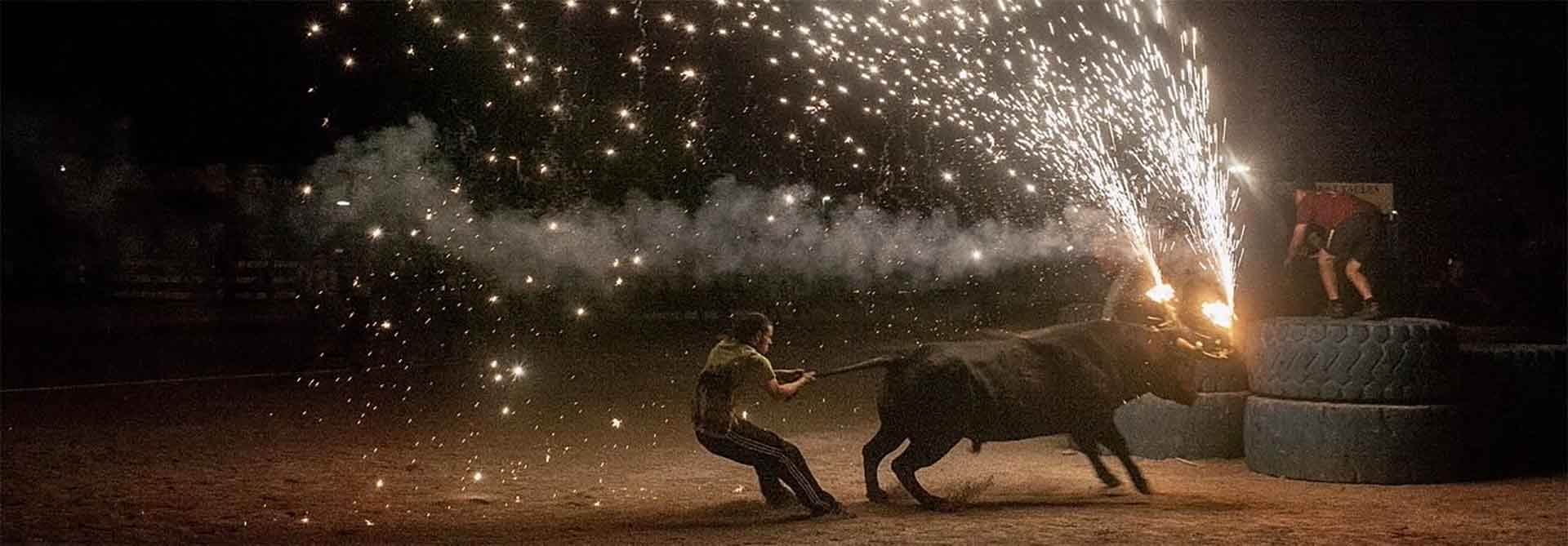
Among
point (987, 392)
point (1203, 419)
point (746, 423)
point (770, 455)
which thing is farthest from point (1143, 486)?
point (746, 423)

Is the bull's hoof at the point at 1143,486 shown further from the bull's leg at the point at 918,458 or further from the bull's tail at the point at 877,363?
the bull's tail at the point at 877,363

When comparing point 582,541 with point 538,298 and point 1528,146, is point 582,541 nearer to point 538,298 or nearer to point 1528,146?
point 1528,146

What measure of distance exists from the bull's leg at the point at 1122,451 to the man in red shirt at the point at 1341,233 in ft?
11.1

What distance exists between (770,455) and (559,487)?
221 centimetres

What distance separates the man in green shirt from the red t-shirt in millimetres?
5959

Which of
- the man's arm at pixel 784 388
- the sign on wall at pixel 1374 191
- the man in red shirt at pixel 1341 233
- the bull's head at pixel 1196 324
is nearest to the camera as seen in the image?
the man's arm at pixel 784 388

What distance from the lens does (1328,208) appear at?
13.2 metres

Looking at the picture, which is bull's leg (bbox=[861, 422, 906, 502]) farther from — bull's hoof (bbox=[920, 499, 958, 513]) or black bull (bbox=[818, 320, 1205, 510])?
bull's hoof (bbox=[920, 499, 958, 513])

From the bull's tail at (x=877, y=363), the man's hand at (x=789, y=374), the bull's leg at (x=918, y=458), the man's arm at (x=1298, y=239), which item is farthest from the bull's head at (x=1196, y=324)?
the man's hand at (x=789, y=374)

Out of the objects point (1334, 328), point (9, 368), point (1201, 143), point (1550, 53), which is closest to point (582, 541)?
point (1334, 328)

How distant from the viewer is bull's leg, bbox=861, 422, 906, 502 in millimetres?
9789

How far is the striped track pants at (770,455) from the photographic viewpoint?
920cm

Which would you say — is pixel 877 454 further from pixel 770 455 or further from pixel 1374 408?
pixel 1374 408

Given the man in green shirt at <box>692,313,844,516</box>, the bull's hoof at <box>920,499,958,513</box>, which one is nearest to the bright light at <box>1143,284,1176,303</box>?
the bull's hoof at <box>920,499,958,513</box>
